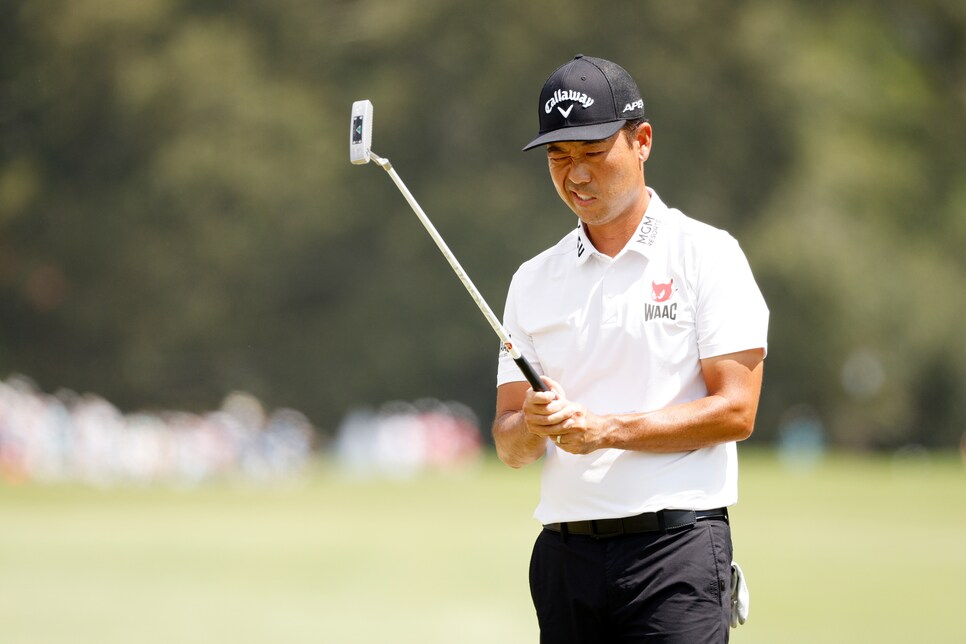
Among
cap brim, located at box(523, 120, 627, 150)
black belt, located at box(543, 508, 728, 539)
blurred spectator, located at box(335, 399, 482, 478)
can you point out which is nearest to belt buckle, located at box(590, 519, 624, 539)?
black belt, located at box(543, 508, 728, 539)

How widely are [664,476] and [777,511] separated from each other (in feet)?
48.9

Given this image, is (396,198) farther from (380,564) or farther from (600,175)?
(600,175)

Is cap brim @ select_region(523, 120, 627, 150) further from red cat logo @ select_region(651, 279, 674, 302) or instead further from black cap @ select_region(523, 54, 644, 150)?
red cat logo @ select_region(651, 279, 674, 302)

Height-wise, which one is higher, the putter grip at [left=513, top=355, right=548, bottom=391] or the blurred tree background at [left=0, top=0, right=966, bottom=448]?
the blurred tree background at [left=0, top=0, right=966, bottom=448]

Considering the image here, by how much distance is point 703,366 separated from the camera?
3738 millimetres

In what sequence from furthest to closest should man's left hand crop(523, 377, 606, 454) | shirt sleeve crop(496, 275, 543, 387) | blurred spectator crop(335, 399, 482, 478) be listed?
blurred spectator crop(335, 399, 482, 478) → shirt sleeve crop(496, 275, 543, 387) → man's left hand crop(523, 377, 606, 454)

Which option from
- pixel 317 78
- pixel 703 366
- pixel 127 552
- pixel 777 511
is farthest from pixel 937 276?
pixel 703 366

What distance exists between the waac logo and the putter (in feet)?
1.02

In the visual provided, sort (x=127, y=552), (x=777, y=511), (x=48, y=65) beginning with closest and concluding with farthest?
(x=127, y=552), (x=777, y=511), (x=48, y=65)

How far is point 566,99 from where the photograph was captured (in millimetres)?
3787

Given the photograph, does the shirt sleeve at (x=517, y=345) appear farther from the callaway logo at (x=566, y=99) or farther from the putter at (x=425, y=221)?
the callaway logo at (x=566, y=99)

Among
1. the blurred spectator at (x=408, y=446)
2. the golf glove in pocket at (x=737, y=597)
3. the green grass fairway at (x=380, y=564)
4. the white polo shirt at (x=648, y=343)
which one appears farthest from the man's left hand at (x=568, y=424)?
the blurred spectator at (x=408, y=446)

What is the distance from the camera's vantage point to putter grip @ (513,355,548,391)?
366cm

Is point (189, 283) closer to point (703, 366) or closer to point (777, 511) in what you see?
point (777, 511)
